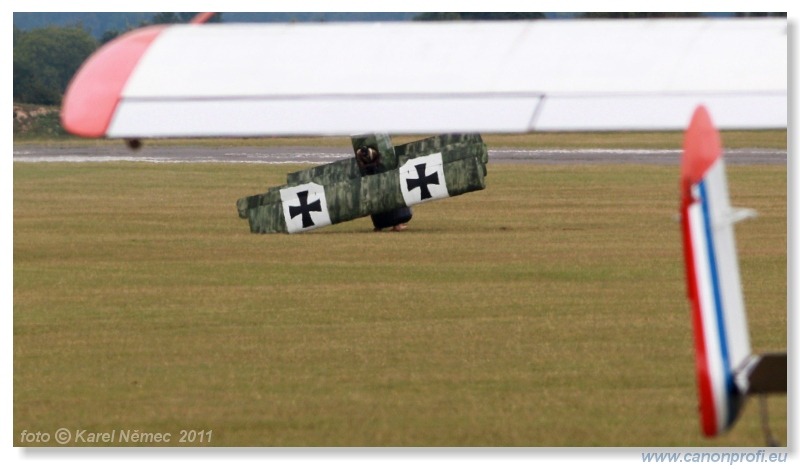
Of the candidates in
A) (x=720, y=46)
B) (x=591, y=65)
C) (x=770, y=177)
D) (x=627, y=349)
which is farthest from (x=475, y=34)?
(x=770, y=177)

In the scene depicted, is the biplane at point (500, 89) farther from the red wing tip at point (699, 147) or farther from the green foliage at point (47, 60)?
the green foliage at point (47, 60)

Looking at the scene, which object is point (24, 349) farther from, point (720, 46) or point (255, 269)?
point (720, 46)

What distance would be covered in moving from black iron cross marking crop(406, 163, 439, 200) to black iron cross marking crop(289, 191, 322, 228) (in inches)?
54.8

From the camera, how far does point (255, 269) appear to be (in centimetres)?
1930

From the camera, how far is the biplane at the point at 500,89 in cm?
773

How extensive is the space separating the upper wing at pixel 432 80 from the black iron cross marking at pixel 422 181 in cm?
1397

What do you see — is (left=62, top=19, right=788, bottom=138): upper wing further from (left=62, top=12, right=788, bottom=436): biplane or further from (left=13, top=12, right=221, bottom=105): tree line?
(left=13, top=12, right=221, bottom=105): tree line

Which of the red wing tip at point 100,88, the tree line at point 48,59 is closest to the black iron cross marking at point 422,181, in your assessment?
the red wing tip at point 100,88

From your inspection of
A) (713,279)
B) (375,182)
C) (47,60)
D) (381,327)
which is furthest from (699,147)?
(47,60)

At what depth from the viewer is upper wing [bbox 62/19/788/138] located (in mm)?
7809

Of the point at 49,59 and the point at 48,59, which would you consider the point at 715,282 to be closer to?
the point at 48,59

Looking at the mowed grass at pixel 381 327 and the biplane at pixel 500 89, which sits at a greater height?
the biplane at pixel 500 89

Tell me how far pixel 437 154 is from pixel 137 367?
1022 centimetres

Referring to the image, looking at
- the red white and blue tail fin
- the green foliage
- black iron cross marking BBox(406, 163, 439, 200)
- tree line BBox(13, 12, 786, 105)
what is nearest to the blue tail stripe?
the red white and blue tail fin
